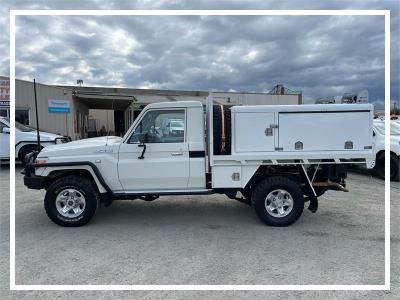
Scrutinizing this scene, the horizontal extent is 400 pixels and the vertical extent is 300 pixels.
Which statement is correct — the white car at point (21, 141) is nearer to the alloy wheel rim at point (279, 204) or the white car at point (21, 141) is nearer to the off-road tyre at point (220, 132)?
the off-road tyre at point (220, 132)

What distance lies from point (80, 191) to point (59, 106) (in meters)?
13.9

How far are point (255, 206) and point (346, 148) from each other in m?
1.75

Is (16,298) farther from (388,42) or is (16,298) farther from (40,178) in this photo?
(388,42)

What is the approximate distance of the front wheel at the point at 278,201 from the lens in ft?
18.0

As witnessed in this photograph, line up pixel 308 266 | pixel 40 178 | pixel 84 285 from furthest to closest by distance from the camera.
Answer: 1. pixel 40 178
2. pixel 308 266
3. pixel 84 285

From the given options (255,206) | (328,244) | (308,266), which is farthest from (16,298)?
(328,244)

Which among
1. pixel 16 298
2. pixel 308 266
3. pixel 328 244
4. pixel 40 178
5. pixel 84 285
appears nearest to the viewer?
pixel 16 298

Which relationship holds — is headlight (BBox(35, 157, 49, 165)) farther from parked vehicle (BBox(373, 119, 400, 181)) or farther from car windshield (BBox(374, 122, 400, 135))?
car windshield (BBox(374, 122, 400, 135))

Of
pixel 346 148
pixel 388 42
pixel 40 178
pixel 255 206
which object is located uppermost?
pixel 388 42

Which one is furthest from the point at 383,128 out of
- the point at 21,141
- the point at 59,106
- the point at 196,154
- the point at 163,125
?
the point at 59,106

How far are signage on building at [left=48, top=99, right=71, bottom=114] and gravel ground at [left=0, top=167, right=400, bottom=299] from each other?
1192 cm

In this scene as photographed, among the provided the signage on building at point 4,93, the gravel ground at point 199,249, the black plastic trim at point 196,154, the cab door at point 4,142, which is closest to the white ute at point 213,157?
the black plastic trim at point 196,154

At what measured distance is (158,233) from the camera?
5.24 m

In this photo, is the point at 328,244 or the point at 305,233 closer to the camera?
the point at 328,244
